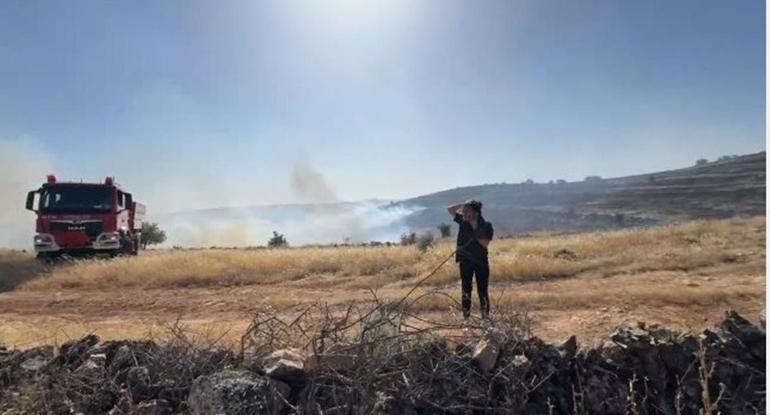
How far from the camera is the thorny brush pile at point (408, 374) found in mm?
4070

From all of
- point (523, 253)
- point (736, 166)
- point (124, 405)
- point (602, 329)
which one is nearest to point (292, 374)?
point (124, 405)

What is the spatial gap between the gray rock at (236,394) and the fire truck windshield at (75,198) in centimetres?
1372

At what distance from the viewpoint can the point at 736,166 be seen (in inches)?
3568

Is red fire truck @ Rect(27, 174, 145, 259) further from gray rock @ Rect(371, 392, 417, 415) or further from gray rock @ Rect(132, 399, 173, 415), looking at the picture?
gray rock @ Rect(371, 392, 417, 415)

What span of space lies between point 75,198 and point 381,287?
9.97m

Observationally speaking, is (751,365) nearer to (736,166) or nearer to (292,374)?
(292,374)

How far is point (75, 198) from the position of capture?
15.6m

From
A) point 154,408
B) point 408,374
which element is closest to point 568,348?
point 408,374

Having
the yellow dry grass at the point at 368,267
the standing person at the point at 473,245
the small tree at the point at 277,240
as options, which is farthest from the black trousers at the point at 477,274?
the small tree at the point at 277,240

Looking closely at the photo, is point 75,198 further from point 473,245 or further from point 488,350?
point 488,350

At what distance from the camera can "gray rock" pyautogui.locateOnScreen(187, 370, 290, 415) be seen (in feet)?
13.0

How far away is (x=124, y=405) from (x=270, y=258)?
493 inches

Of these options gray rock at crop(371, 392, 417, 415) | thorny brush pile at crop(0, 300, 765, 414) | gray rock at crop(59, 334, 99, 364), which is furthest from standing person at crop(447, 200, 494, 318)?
gray rock at crop(59, 334, 99, 364)

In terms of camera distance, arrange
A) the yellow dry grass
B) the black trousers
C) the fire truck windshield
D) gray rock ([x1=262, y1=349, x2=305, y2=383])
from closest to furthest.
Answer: gray rock ([x1=262, y1=349, x2=305, y2=383]) < the black trousers < the yellow dry grass < the fire truck windshield
